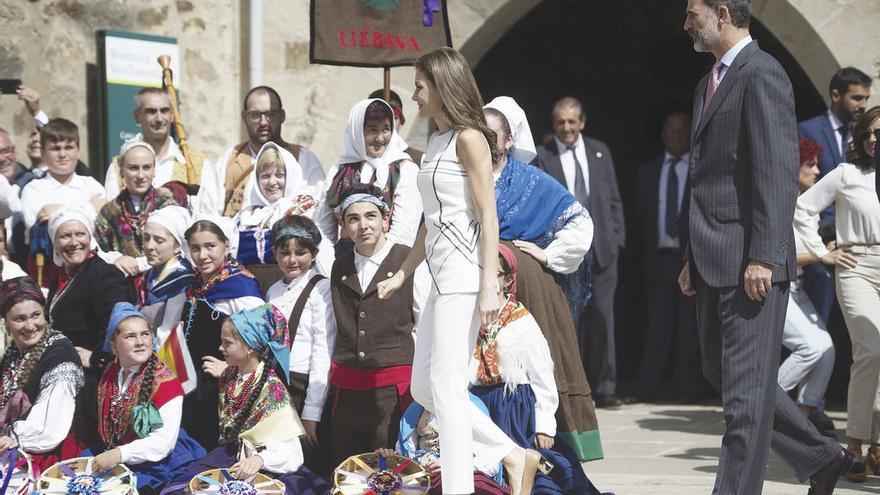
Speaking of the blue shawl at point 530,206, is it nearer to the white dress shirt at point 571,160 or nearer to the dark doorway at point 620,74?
Answer: the white dress shirt at point 571,160

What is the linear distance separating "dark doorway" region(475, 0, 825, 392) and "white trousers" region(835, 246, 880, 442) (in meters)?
4.09

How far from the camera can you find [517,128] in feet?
20.9

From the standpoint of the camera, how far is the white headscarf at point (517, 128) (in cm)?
634

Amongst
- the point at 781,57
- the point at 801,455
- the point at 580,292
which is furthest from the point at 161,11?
the point at 801,455

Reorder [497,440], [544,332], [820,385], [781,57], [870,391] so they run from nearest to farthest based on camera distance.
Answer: [497,440]
[544,332]
[870,391]
[820,385]
[781,57]

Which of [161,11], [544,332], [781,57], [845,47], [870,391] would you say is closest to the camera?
[544,332]

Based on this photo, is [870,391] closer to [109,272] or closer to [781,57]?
[109,272]

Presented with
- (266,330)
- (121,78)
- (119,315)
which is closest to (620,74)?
(121,78)

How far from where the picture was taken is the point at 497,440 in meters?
5.16

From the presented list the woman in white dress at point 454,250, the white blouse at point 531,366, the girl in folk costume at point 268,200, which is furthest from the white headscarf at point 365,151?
the woman in white dress at point 454,250

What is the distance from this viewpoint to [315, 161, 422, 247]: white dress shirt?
6596 mm

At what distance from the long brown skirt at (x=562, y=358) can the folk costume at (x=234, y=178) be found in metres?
1.60

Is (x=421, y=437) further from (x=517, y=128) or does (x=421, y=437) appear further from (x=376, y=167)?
(x=376, y=167)

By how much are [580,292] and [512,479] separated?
168 cm
